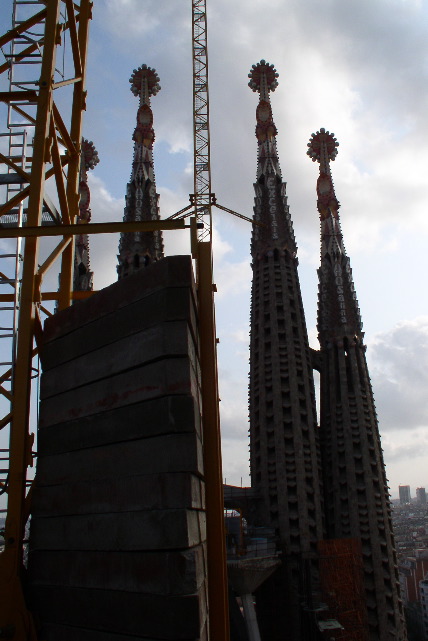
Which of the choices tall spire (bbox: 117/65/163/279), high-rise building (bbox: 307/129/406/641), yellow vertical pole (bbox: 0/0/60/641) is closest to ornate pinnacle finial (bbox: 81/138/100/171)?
tall spire (bbox: 117/65/163/279)

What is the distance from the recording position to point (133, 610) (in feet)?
19.8

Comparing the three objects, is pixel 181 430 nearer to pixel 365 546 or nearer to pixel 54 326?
pixel 54 326

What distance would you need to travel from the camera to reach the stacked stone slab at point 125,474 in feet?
19.6

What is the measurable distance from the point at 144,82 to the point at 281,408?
110 ft

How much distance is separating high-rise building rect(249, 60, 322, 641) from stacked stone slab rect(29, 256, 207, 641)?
99.6ft

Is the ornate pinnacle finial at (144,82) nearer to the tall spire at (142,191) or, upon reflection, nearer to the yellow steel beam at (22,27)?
the tall spire at (142,191)

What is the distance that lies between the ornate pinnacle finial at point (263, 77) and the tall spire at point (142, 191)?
9.05m

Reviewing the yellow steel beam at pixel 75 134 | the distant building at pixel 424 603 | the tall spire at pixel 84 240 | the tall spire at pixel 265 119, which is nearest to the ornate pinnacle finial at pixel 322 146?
the tall spire at pixel 265 119

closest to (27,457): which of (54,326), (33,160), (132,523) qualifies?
(54,326)

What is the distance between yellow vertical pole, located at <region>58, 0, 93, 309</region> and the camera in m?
11.1

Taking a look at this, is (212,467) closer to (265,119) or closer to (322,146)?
(265,119)

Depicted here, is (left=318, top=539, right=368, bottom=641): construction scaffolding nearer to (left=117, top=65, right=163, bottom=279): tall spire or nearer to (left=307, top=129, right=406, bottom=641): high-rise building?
(left=307, top=129, right=406, bottom=641): high-rise building

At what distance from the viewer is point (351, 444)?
39.4 m

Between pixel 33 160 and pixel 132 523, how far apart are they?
6401mm
